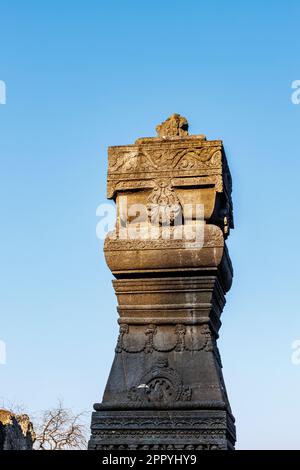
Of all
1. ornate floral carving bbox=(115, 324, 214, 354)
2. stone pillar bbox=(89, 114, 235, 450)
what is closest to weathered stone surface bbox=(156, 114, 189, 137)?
stone pillar bbox=(89, 114, 235, 450)

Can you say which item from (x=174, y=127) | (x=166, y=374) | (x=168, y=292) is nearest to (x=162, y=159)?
(x=174, y=127)

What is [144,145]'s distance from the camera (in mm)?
7754

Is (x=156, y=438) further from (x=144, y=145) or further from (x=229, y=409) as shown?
(x=144, y=145)

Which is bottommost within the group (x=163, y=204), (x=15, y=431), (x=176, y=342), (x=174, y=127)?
(x=176, y=342)

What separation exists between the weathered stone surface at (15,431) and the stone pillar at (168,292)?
11865mm

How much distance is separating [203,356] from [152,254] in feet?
3.96

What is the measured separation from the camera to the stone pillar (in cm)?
675

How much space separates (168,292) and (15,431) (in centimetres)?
1451

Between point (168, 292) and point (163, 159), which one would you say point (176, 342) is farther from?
point (163, 159)

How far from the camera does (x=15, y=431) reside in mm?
20266
